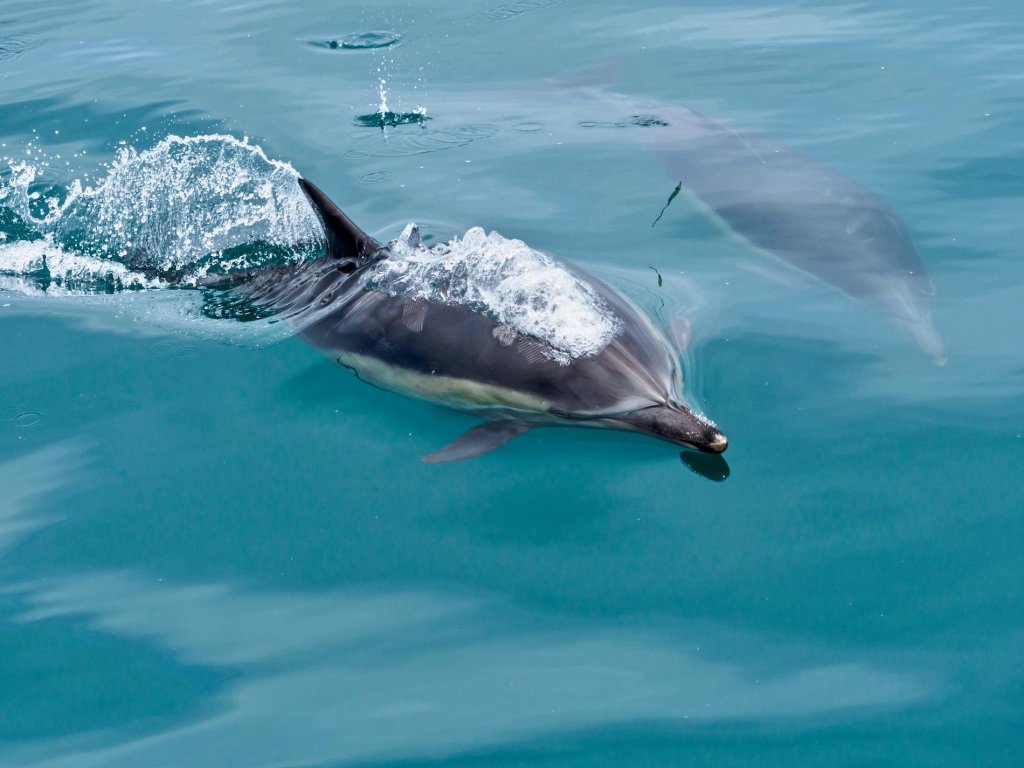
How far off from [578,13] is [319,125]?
5313 mm

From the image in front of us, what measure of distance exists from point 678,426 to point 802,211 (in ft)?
14.3

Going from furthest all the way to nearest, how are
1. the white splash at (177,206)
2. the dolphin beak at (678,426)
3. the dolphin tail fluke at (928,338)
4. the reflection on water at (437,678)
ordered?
the white splash at (177,206)
the dolphin tail fluke at (928,338)
the dolphin beak at (678,426)
the reflection on water at (437,678)

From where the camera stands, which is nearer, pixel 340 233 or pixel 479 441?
pixel 479 441

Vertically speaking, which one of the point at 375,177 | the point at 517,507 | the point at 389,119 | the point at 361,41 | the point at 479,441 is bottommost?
the point at 517,507

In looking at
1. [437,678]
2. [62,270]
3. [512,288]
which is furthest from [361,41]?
[437,678]

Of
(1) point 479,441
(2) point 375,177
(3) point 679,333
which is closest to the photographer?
(1) point 479,441

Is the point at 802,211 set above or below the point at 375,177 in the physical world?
below

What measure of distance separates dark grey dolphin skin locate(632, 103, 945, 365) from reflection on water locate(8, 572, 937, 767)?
114 inches

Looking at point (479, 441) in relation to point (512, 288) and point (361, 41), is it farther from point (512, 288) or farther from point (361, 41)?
point (361, 41)

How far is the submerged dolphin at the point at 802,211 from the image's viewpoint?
7621 millimetres

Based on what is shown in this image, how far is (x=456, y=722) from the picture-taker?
174 inches

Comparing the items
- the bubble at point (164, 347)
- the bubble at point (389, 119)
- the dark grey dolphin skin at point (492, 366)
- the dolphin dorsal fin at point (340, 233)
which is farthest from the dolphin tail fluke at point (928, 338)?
the bubble at point (389, 119)

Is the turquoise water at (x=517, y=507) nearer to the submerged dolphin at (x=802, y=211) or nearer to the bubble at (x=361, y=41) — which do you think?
the submerged dolphin at (x=802, y=211)

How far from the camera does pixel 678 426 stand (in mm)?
5555
